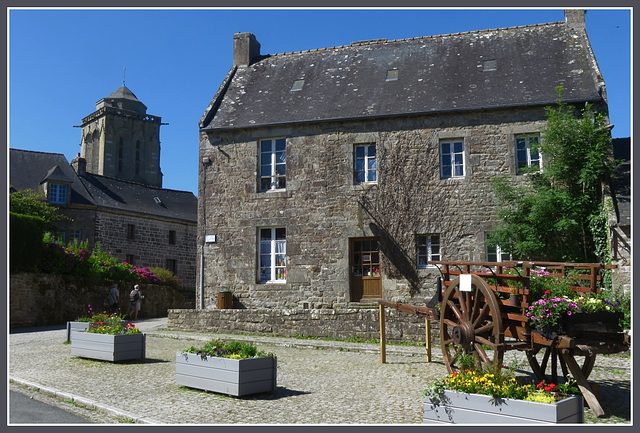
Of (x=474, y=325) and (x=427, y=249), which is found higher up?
(x=427, y=249)

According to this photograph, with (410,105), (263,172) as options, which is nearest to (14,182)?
(263,172)

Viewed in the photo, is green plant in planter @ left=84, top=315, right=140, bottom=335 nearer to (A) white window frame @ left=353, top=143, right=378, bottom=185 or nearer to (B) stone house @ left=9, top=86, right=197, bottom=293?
(A) white window frame @ left=353, top=143, right=378, bottom=185

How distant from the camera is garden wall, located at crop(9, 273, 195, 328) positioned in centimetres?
1781

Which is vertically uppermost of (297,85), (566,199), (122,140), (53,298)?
(122,140)

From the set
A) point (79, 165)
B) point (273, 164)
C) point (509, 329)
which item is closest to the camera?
point (509, 329)

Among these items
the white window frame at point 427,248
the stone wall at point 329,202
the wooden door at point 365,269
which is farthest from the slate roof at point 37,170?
the white window frame at point 427,248

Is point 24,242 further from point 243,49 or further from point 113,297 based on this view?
point 243,49

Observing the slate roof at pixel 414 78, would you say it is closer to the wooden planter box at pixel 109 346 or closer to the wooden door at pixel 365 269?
the wooden door at pixel 365 269

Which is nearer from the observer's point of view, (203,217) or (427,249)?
(427,249)

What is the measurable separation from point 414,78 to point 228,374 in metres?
12.4

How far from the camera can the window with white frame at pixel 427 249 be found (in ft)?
51.9

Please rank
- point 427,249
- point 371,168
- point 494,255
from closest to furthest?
point 494,255, point 427,249, point 371,168

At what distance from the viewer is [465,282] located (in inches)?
281

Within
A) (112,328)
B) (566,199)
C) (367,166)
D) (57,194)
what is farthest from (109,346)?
(57,194)
